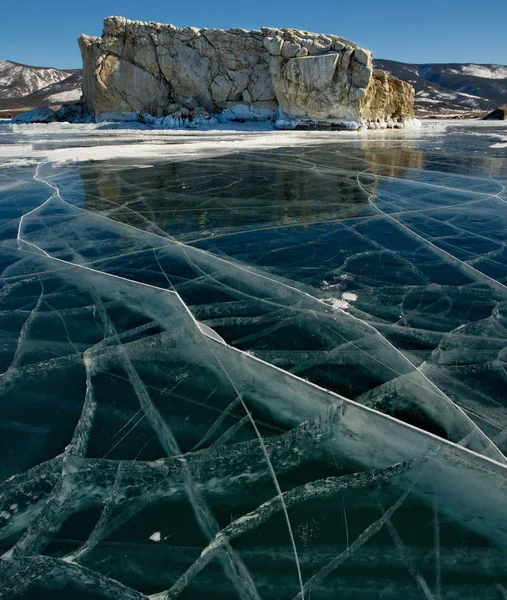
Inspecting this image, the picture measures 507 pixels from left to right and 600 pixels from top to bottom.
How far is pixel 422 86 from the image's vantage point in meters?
82.9

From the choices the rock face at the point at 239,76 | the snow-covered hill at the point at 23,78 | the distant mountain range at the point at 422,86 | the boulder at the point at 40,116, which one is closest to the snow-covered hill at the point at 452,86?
the distant mountain range at the point at 422,86

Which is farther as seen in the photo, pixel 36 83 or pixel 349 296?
pixel 36 83

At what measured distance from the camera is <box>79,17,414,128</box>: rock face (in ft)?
82.9

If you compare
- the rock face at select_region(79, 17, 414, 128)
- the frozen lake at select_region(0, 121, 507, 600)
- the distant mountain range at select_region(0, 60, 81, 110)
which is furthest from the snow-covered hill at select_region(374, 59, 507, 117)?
the distant mountain range at select_region(0, 60, 81, 110)

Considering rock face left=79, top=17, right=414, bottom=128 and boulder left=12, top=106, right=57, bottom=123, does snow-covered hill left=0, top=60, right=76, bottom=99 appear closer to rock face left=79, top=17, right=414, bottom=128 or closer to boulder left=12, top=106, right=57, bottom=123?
boulder left=12, top=106, right=57, bottom=123

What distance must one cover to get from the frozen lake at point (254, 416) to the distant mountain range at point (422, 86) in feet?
199

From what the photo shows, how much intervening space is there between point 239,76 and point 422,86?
70.1m

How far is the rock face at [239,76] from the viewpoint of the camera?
25.3m

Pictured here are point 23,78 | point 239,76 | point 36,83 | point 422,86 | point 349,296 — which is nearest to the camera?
point 349,296

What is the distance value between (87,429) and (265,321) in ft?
4.18

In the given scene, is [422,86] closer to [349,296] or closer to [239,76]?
[239,76]

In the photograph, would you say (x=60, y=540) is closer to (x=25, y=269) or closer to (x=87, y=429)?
(x=87, y=429)

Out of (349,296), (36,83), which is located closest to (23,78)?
(36,83)

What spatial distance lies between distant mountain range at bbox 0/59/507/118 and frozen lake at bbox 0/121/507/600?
199 feet
